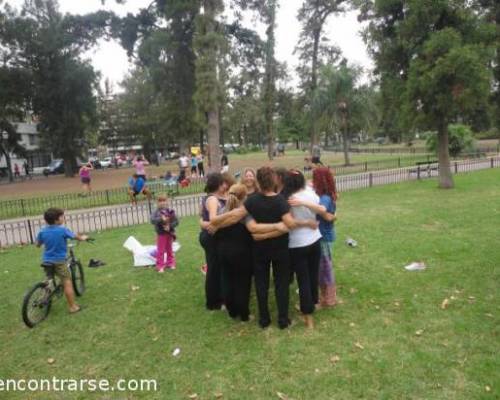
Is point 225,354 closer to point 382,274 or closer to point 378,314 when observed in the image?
point 378,314

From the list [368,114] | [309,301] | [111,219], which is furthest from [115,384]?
[368,114]

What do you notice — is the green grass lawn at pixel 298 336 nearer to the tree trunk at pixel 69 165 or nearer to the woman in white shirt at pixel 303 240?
the woman in white shirt at pixel 303 240

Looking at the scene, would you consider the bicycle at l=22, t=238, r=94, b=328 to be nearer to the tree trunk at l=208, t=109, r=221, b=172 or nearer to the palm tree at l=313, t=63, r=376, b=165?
the tree trunk at l=208, t=109, r=221, b=172

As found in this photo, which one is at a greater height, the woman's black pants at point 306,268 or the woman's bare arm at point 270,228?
the woman's bare arm at point 270,228

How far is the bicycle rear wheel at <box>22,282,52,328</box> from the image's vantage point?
16.6 feet

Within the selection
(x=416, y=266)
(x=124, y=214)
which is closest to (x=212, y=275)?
(x=416, y=266)

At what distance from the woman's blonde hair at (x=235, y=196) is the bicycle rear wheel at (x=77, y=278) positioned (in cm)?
284

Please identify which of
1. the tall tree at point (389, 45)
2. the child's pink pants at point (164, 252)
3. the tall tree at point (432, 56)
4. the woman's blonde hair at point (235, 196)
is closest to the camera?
the woman's blonde hair at point (235, 196)

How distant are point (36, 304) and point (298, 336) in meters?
3.39

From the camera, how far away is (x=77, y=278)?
6238 mm

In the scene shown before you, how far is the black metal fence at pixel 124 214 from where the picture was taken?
37.1ft

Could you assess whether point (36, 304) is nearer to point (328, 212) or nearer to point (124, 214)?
point (328, 212)

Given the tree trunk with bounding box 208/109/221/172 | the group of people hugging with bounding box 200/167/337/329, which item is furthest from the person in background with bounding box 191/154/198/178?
the group of people hugging with bounding box 200/167/337/329

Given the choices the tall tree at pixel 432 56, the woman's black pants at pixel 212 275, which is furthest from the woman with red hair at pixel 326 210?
the tall tree at pixel 432 56
